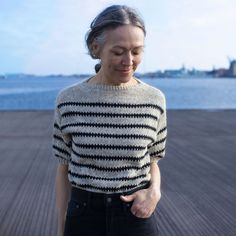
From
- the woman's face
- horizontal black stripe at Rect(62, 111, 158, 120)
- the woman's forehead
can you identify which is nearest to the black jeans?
horizontal black stripe at Rect(62, 111, 158, 120)

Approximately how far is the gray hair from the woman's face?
0.02 metres

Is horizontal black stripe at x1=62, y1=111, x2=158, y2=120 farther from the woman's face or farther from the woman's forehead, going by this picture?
the woman's forehead

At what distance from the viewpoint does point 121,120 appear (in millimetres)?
1452

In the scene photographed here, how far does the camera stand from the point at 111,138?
56.9 inches

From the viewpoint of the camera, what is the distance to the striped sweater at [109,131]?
1.45 metres

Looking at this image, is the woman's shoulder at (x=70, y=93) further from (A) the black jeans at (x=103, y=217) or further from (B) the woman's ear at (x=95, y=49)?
(A) the black jeans at (x=103, y=217)

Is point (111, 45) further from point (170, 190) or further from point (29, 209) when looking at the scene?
point (170, 190)

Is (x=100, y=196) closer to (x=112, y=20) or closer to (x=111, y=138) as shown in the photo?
(x=111, y=138)

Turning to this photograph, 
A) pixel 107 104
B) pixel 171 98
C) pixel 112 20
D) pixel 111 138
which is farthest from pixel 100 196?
pixel 171 98

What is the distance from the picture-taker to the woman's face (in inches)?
55.0

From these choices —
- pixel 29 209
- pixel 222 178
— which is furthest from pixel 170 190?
pixel 29 209

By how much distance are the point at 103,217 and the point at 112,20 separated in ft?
2.13

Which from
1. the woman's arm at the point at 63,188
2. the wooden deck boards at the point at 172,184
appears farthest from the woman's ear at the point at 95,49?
the wooden deck boards at the point at 172,184

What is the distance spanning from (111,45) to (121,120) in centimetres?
25
